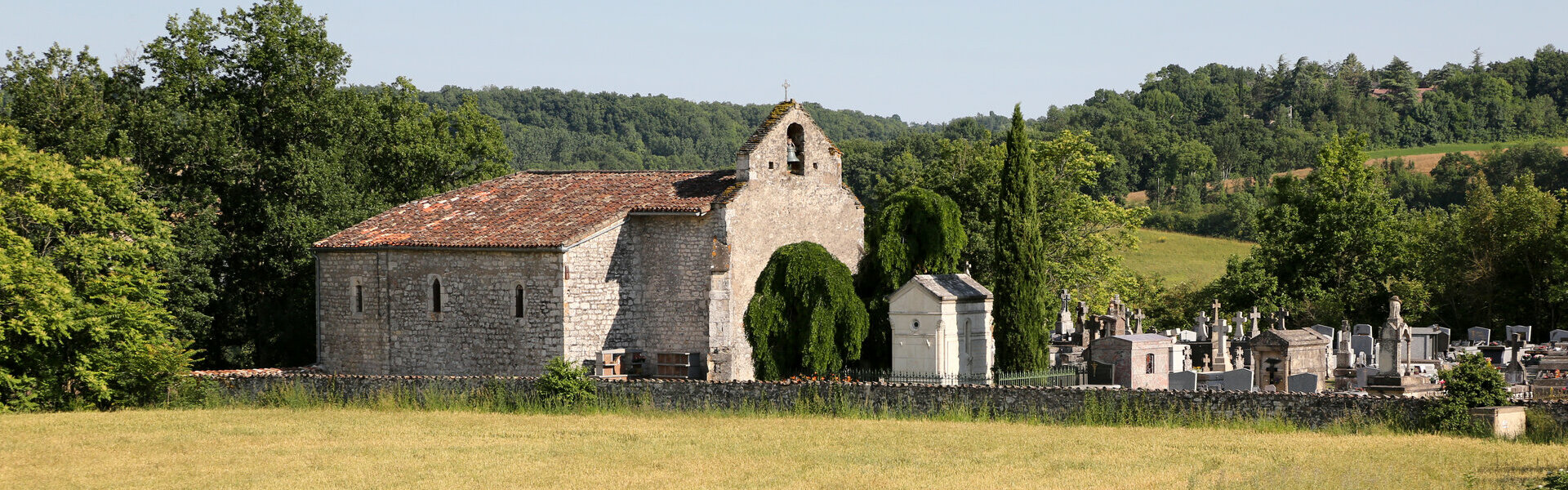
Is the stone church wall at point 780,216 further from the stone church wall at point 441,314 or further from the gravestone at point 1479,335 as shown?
the gravestone at point 1479,335

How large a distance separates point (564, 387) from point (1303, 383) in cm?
1497

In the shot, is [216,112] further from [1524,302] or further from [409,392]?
[1524,302]

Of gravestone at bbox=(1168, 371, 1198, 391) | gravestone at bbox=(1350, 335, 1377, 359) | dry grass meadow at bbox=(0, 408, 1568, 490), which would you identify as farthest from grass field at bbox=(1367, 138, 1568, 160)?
dry grass meadow at bbox=(0, 408, 1568, 490)

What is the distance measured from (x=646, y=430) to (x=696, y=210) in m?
8.18

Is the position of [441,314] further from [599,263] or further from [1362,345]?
[1362,345]

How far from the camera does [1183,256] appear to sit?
85125mm

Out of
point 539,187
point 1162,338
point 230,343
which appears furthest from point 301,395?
point 1162,338

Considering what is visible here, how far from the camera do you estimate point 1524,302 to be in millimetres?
48594

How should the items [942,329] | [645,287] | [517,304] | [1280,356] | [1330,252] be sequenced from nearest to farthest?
1. [942,329]
2. [1280,356]
3. [517,304]
4. [645,287]
5. [1330,252]

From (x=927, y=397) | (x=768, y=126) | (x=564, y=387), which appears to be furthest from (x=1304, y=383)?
(x=564, y=387)

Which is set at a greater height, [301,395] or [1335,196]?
[1335,196]

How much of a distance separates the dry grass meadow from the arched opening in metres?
9.05

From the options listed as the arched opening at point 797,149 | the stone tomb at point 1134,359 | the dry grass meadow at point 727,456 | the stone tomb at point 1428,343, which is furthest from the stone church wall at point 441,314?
the stone tomb at point 1428,343

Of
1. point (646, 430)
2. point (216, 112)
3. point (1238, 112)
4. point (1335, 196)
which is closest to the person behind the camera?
point (646, 430)
